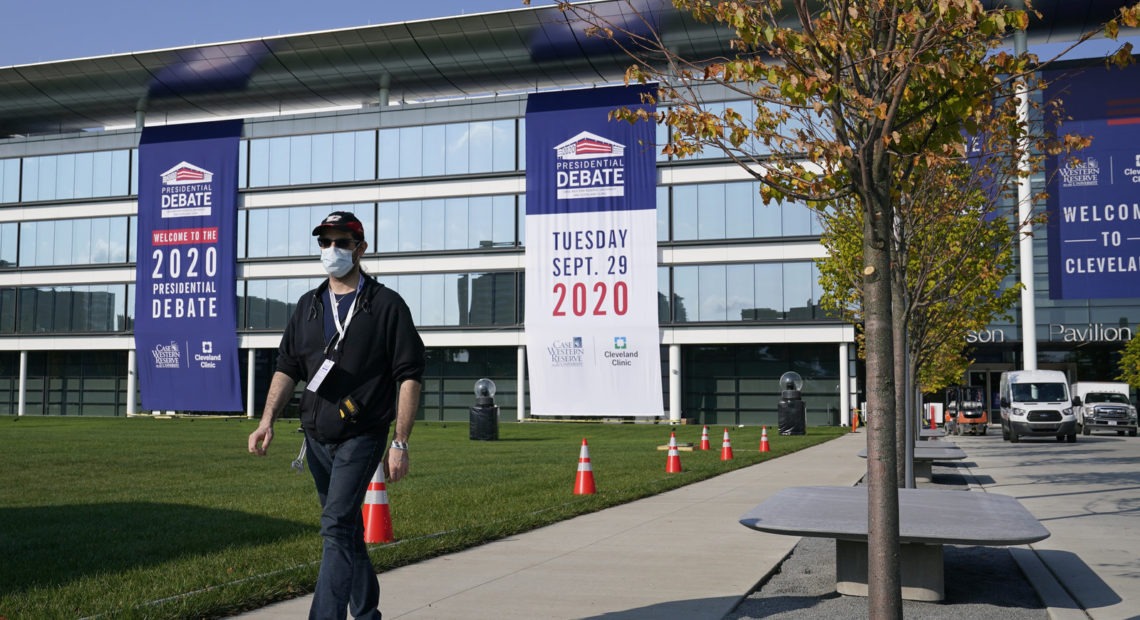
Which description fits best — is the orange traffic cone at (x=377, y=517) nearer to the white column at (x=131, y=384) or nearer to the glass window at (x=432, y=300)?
the glass window at (x=432, y=300)

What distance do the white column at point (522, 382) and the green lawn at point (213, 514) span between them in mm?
26807

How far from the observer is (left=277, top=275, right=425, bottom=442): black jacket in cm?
518

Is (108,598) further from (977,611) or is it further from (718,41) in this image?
(718,41)

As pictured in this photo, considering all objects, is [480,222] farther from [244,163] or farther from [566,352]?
[244,163]

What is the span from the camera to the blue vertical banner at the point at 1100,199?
4334cm

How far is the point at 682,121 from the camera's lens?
21.9 feet

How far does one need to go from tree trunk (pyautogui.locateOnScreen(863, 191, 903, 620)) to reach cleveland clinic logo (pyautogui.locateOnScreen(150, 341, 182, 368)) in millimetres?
52872

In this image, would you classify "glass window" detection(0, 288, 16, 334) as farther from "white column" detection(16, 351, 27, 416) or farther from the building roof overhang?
the building roof overhang

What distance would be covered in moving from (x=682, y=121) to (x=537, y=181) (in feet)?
137

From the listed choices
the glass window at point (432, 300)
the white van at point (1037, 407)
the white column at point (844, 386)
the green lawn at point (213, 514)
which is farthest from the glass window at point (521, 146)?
the green lawn at point (213, 514)

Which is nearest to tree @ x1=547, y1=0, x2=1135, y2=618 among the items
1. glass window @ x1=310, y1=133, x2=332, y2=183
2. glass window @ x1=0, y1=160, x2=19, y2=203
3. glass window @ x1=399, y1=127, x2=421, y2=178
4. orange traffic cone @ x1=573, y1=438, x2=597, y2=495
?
orange traffic cone @ x1=573, y1=438, x2=597, y2=495

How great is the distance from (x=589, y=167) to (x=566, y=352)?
26.8ft

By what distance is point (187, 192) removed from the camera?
53906 millimetres

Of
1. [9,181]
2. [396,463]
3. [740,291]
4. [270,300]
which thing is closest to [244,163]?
[270,300]
